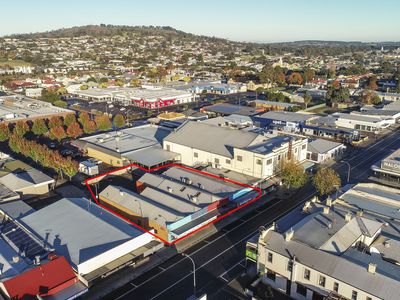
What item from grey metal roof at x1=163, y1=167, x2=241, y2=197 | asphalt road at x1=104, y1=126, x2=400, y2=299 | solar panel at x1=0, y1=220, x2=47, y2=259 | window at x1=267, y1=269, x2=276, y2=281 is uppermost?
solar panel at x1=0, y1=220, x2=47, y2=259

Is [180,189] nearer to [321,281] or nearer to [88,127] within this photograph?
[321,281]

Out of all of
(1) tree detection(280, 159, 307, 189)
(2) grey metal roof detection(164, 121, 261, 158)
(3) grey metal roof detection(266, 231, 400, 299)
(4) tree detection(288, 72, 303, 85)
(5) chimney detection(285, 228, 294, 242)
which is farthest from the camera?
(4) tree detection(288, 72, 303, 85)

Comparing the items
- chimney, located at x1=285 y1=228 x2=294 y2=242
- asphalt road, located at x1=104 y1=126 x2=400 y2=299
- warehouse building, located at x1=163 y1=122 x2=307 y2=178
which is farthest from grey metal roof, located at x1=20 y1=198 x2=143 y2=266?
warehouse building, located at x1=163 y1=122 x2=307 y2=178

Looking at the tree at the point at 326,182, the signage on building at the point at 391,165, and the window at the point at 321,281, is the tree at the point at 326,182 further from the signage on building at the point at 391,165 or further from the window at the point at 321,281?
the window at the point at 321,281

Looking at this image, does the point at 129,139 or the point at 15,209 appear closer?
the point at 15,209

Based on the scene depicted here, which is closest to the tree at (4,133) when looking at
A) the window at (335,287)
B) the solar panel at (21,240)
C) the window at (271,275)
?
the solar panel at (21,240)

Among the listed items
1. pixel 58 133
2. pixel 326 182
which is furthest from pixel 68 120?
pixel 326 182

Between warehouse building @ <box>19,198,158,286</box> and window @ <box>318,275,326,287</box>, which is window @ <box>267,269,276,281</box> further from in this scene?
warehouse building @ <box>19,198,158,286</box>
